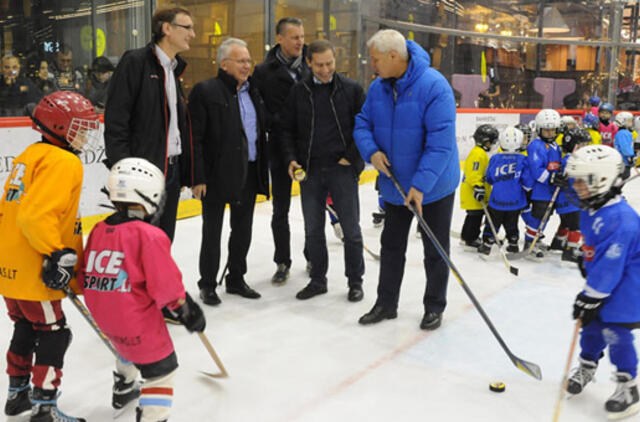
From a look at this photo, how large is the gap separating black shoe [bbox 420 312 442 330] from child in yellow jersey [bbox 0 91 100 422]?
5.87 ft

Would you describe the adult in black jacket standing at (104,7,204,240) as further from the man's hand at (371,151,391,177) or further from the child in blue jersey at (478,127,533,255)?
the child in blue jersey at (478,127,533,255)

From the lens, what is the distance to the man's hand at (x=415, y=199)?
9.78 feet

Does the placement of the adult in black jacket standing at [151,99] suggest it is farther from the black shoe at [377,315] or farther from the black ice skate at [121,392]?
the black shoe at [377,315]

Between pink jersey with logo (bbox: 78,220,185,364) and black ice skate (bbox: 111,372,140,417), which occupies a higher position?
pink jersey with logo (bbox: 78,220,185,364)

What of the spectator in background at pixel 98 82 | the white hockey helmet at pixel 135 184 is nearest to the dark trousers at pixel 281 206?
the white hockey helmet at pixel 135 184

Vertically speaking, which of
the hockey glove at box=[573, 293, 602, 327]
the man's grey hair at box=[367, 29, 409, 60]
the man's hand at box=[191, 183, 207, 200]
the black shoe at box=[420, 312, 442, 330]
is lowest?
the black shoe at box=[420, 312, 442, 330]

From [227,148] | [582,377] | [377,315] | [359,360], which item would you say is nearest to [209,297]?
[227,148]

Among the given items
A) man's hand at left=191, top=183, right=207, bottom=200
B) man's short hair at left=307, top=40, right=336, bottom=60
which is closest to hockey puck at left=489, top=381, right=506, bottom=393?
man's hand at left=191, top=183, right=207, bottom=200

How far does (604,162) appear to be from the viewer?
7.40 feet

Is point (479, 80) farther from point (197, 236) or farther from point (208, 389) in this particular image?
point (208, 389)

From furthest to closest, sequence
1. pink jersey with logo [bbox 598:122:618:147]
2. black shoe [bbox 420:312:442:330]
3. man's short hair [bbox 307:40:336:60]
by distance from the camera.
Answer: pink jersey with logo [bbox 598:122:618:147] < man's short hair [bbox 307:40:336:60] < black shoe [bbox 420:312:442:330]

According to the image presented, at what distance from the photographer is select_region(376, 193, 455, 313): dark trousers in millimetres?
3201

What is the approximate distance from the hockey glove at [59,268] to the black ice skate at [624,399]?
205 cm

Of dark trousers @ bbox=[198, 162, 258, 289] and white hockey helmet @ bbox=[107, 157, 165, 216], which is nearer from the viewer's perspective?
white hockey helmet @ bbox=[107, 157, 165, 216]
